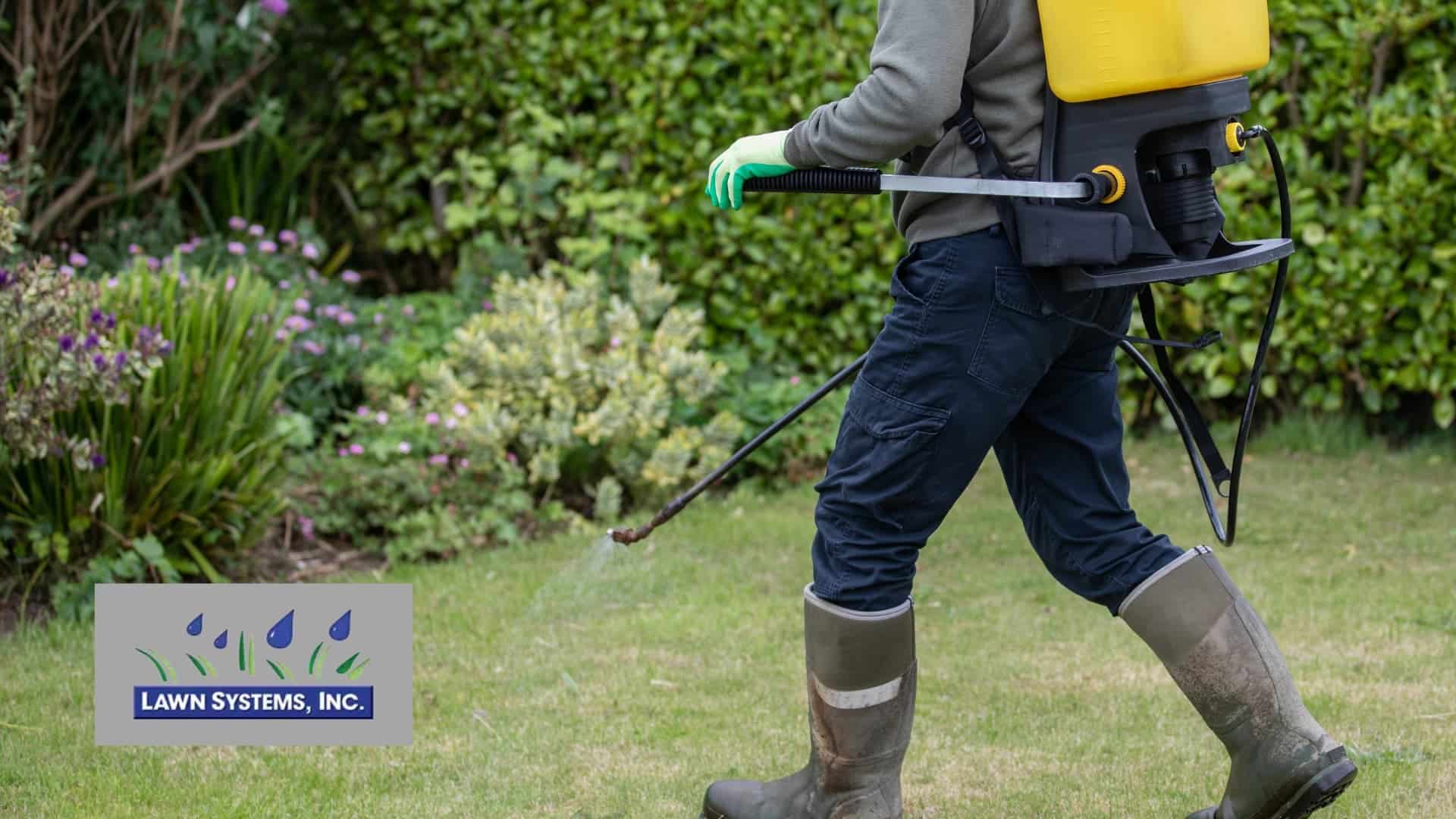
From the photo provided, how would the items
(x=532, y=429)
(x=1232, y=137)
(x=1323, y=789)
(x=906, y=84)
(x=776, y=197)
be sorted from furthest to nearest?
1. (x=776, y=197)
2. (x=532, y=429)
3. (x=1323, y=789)
4. (x=1232, y=137)
5. (x=906, y=84)

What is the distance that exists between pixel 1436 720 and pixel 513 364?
3.15 m

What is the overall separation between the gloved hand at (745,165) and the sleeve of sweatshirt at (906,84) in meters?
0.15

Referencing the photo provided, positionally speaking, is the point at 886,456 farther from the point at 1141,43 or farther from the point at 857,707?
the point at 1141,43

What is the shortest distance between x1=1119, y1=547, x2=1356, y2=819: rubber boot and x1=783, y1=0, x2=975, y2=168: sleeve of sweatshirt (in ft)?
2.80

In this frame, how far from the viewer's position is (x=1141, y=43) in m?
2.20

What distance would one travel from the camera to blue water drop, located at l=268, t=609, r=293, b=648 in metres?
3.08

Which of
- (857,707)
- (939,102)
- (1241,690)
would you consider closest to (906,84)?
(939,102)

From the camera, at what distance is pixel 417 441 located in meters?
5.24

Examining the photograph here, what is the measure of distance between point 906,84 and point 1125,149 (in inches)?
13.7

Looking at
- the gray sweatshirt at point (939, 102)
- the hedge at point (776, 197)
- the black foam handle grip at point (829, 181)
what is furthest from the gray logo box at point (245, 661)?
the hedge at point (776, 197)

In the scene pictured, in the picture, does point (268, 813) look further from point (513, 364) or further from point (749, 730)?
point (513, 364)

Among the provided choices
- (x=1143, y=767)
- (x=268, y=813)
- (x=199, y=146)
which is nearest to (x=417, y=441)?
(x=199, y=146)

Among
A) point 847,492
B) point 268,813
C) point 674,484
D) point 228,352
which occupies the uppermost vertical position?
point 847,492

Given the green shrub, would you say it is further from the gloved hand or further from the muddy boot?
the muddy boot
